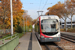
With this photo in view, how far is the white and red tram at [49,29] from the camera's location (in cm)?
1120

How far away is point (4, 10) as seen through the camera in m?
18.1

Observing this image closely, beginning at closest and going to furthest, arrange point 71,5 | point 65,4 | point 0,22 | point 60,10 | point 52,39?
1. point 52,39
2. point 0,22
3. point 71,5
4. point 65,4
5. point 60,10

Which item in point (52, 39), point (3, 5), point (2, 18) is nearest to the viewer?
point (52, 39)

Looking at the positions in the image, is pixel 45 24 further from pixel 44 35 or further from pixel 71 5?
pixel 71 5

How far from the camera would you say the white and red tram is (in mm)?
11195

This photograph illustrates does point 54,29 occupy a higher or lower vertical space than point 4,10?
lower

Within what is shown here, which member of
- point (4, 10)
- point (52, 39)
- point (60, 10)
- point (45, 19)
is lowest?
point (52, 39)

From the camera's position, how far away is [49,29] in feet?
37.1

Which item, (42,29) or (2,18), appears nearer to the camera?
(42,29)

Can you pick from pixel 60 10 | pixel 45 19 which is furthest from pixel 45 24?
pixel 60 10

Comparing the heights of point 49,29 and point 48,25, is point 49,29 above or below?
below

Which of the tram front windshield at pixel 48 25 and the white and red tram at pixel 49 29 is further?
the tram front windshield at pixel 48 25

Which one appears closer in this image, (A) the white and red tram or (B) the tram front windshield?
(A) the white and red tram

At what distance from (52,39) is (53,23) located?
175 centimetres
